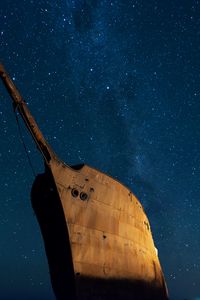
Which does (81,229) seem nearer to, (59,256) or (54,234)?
(54,234)

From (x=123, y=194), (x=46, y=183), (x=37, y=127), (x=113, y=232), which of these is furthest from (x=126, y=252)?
(x=37, y=127)

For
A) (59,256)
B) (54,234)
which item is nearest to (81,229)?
(54,234)

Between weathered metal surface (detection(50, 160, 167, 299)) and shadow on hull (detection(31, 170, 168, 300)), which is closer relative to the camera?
shadow on hull (detection(31, 170, 168, 300))

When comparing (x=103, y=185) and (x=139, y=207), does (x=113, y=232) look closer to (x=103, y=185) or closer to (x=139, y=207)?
(x=103, y=185)

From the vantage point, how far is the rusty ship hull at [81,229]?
766 cm

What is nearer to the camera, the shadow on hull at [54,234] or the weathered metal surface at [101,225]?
the shadow on hull at [54,234]

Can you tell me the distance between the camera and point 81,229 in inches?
314

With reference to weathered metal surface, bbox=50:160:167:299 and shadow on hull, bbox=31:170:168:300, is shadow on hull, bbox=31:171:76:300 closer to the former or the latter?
shadow on hull, bbox=31:170:168:300

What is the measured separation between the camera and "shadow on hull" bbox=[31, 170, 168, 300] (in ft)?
24.9

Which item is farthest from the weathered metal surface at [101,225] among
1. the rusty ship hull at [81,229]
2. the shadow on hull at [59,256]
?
the shadow on hull at [59,256]

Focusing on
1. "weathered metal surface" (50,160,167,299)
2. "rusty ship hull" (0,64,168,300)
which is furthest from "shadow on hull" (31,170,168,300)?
"weathered metal surface" (50,160,167,299)

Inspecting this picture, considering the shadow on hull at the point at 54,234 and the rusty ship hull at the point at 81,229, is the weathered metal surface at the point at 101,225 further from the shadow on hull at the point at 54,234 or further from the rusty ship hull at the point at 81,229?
the shadow on hull at the point at 54,234

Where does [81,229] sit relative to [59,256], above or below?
above

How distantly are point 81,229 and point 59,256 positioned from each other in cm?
84
